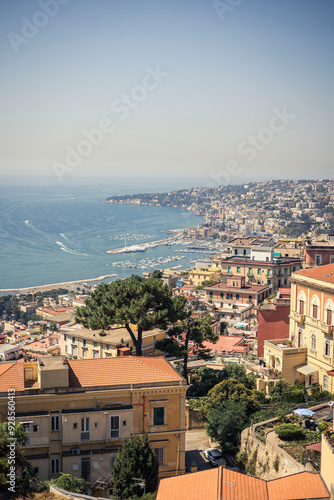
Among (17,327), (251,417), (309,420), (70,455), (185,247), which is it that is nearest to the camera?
(70,455)

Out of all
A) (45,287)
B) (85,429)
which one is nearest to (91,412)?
(85,429)

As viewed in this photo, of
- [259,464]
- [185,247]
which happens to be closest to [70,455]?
[259,464]

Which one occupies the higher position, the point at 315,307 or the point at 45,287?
the point at 315,307

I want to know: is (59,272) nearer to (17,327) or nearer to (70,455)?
(17,327)

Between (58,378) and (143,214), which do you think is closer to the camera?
(58,378)

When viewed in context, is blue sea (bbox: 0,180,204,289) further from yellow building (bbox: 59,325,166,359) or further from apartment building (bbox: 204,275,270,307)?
yellow building (bbox: 59,325,166,359)

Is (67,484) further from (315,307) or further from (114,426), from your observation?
(315,307)
